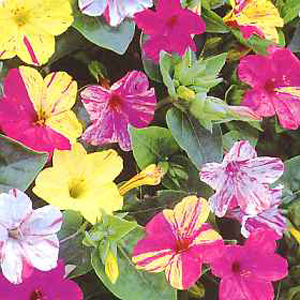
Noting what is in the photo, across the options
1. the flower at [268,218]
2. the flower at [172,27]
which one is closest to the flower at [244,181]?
the flower at [268,218]

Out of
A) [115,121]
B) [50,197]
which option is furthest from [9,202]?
[115,121]

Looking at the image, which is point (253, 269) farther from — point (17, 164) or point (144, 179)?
point (17, 164)

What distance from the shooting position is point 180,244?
2.73ft

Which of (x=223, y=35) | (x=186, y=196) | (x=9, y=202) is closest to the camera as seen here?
(x=9, y=202)

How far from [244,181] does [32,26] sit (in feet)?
0.88

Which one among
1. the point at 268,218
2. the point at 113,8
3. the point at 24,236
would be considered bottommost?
the point at 268,218

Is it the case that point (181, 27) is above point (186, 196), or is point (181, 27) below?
above

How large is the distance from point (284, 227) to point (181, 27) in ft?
0.78

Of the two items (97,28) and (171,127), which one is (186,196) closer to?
(171,127)

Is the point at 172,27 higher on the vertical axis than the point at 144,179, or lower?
higher

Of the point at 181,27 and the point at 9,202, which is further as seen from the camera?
the point at 181,27

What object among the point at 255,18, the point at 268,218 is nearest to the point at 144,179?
the point at 268,218

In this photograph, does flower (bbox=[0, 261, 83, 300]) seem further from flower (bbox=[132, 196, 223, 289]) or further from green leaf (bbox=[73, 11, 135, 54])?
green leaf (bbox=[73, 11, 135, 54])

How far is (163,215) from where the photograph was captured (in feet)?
2.70
